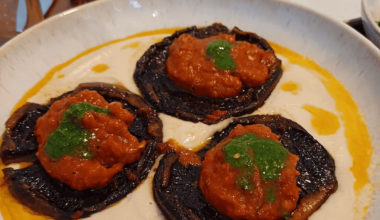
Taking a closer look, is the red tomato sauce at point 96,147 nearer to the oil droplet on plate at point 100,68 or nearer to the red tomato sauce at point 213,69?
the red tomato sauce at point 213,69

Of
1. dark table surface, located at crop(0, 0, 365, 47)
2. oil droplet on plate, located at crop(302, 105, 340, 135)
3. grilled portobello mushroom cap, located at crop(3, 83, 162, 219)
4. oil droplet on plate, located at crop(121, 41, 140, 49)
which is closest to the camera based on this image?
grilled portobello mushroom cap, located at crop(3, 83, 162, 219)

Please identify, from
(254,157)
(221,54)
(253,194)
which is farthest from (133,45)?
(253,194)

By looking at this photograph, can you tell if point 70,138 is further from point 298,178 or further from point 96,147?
point 298,178

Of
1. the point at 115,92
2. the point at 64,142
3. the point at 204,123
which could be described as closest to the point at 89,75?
the point at 115,92

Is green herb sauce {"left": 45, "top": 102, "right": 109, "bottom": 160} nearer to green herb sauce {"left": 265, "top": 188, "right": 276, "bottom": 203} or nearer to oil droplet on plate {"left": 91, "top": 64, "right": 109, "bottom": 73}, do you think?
oil droplet on plate {"left": 91, "top": 64, "right": 109, "bottom": 73}

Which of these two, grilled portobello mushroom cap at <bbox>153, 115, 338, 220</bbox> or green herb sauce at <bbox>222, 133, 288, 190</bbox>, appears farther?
grilled portobello mushroom cap at <bbox>153, 115, 338, 220</bbox>

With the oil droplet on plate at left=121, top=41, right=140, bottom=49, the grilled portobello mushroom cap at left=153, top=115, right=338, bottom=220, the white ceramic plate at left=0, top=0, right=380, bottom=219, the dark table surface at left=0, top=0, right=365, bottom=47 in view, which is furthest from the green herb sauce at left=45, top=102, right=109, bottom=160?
the dark table surface at left=0, top=0, right=365, bottom=47
